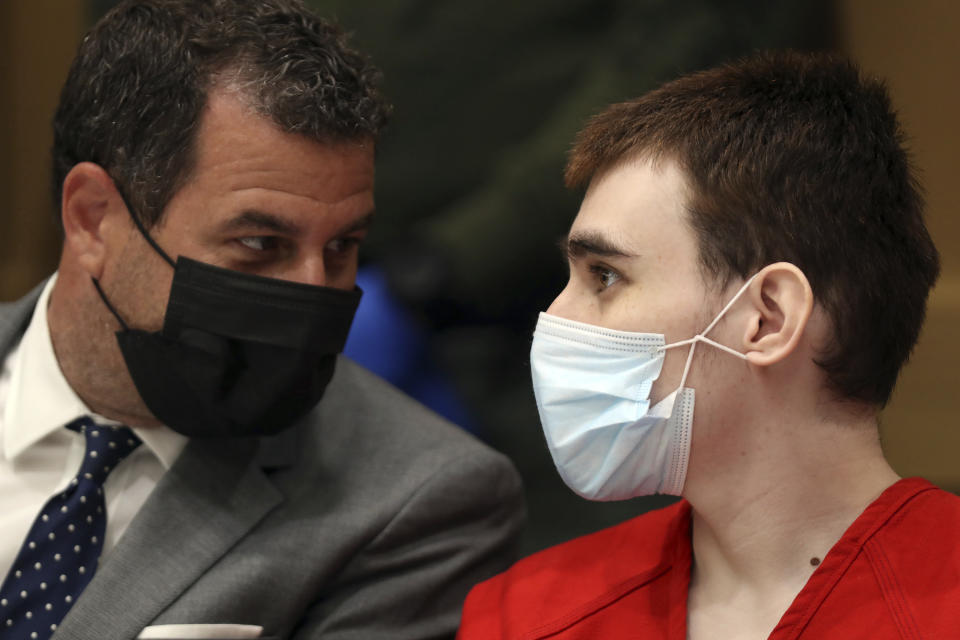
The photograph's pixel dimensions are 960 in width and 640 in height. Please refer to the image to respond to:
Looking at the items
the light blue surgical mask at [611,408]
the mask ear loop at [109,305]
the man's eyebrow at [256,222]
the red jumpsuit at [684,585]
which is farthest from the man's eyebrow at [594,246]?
the mask ear loop at [109,305]

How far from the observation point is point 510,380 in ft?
10.6

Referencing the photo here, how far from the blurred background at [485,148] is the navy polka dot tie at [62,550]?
1099 mm

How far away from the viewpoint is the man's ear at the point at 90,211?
81.0 inches

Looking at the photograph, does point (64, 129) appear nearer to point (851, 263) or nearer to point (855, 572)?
point (851, 263)

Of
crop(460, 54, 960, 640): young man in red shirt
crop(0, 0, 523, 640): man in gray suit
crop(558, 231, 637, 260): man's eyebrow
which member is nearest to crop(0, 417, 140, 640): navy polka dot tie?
crop(0, 0, 523, 640): man in gray suit

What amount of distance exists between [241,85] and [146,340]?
0.51m

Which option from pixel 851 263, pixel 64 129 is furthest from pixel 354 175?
pixel 851 263

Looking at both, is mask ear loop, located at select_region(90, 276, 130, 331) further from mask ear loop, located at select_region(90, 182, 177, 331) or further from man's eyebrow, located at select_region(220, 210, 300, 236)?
man's eyebrow, located at select_region(220, 210, 300, 236)

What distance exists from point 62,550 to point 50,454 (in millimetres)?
221

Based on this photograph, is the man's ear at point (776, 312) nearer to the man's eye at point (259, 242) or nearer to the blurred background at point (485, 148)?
the man's eye at point (259, 242)

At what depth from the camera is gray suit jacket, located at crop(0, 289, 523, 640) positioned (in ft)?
6.18

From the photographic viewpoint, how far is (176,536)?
1.95 meters

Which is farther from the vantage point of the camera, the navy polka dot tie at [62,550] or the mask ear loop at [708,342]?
the navy polka dot tie at [62,550]

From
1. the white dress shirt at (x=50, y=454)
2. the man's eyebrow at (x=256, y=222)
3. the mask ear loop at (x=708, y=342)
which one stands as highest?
the man's eyebrow at (x=256, y=222)
